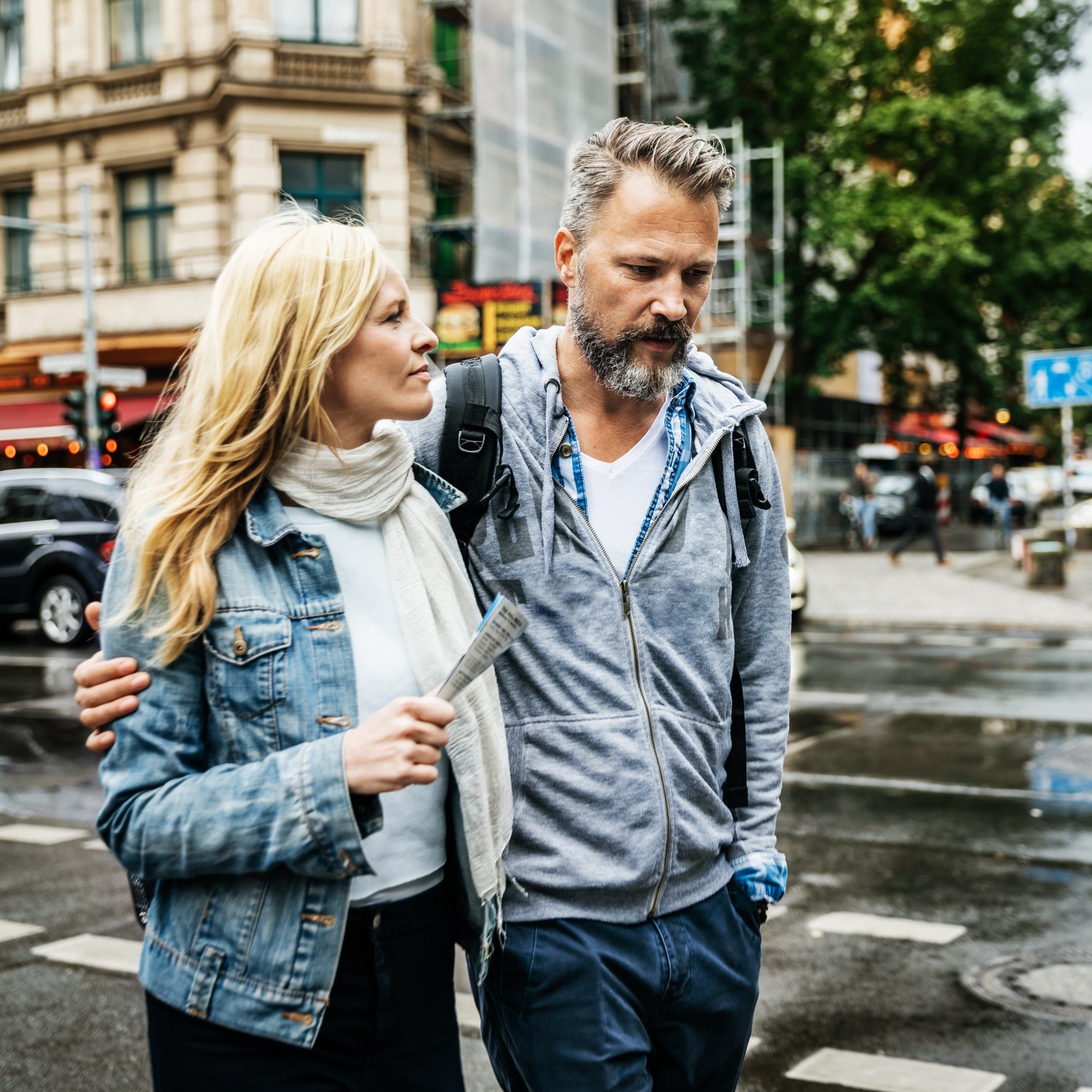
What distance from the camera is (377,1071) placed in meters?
2.01

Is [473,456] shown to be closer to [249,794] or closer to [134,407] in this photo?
[249,794]

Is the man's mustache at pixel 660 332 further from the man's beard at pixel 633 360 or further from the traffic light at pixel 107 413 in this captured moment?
the traffic light at pixel 107 413

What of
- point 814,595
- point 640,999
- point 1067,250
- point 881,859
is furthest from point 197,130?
point 640,999

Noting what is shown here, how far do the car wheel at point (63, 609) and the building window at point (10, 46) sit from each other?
16313 millimetres

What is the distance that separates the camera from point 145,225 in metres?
27.1

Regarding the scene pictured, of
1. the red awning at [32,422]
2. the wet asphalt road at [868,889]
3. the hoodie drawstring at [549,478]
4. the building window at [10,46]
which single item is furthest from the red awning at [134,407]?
the hoodie drawstring at [549,478]

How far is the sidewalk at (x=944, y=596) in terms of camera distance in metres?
17.1

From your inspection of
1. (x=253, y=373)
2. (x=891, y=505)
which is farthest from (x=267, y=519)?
(x=891, y=505)

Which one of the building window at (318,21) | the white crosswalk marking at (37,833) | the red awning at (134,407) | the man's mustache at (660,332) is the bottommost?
the white crosswalk marking at (37,833)

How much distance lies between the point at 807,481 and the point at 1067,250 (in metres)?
7.61

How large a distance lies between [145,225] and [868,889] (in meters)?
24.2

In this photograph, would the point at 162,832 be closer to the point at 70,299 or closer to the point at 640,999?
the point at 640,999

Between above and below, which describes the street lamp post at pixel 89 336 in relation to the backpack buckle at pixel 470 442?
above

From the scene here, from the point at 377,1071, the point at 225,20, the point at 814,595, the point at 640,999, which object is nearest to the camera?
the point at 377,1071
